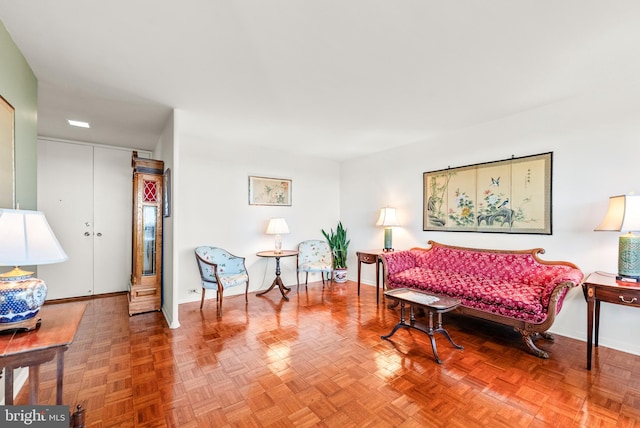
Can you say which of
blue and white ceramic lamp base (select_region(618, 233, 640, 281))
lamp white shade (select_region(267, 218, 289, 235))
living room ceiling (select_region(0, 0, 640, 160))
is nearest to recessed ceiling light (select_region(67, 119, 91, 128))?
living room ceiling (select_region(0, 0, 640, 160))

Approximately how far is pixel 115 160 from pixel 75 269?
1.83 m

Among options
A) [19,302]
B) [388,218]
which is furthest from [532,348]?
[19,302]

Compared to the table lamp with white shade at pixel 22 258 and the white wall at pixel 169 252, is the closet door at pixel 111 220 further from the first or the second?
the table lamp with white shade at pixel 22 258

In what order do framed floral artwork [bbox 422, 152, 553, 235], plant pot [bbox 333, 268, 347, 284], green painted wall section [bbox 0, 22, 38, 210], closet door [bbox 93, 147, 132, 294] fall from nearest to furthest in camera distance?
green painted wall section [bbox 0, 22, 38, 210] < framed floral artwork [bbox 422, 152, 553, 235] < closet door [bbox 93, 147, 132, 294] < plant pot [bbox 333, 268, 347, 284]

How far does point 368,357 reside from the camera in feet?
8.17

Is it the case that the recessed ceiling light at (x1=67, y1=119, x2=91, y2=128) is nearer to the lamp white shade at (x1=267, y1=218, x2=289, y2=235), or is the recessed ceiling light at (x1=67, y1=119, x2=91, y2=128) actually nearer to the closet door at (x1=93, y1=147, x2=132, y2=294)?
the closet door at (x1=93, y1=147, x2=132, y2=294)

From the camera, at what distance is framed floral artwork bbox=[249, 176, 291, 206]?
191 inches

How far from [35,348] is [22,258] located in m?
0.41

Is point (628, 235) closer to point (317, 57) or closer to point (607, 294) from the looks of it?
point (607, 294)

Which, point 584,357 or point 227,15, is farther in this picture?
point 584,357

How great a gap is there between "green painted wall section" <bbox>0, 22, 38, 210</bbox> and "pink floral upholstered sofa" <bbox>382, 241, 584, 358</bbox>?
366 centimetres

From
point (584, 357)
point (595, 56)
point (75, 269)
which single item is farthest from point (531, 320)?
point (75, 269)

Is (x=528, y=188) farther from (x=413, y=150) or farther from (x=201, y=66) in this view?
(x=201, y=66)

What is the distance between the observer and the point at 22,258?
1304 millimetres
